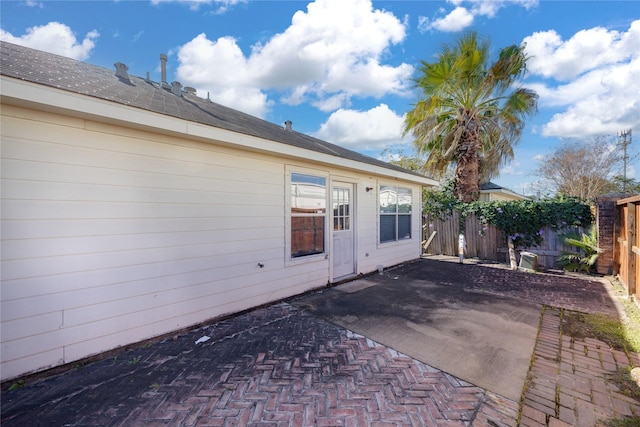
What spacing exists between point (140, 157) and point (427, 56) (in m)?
9.68

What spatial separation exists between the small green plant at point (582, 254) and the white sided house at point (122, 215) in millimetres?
7215

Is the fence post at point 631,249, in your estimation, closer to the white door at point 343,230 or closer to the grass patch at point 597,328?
the grass patch at point 597,328

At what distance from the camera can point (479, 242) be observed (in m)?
9.16

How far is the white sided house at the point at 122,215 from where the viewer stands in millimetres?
2527

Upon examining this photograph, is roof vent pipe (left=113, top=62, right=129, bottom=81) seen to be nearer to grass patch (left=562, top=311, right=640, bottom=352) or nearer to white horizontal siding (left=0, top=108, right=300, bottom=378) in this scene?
white horizontal siding (left=0, top=108, right=300, bottom=378)

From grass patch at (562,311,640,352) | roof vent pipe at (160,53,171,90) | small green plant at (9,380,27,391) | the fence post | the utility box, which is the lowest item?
grass patch at (562,311,640,352)

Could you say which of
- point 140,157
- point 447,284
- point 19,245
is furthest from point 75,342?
point 447,284

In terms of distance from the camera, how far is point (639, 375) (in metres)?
2.55

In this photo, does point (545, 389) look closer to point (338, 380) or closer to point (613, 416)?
point (613, 416)

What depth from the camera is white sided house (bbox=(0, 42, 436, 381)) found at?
2.53 metres

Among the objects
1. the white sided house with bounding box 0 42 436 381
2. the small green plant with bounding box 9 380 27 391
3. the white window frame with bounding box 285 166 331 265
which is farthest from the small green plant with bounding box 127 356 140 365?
the white window frame with bounding box 285 166 331 265

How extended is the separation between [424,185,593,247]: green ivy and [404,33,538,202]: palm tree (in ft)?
2.94

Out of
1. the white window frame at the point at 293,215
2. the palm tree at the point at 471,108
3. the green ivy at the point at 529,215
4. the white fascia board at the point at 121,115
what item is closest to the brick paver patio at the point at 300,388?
the white window frame at the point at 293,215

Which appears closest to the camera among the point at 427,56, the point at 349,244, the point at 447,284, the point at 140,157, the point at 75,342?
the point at 75,342
